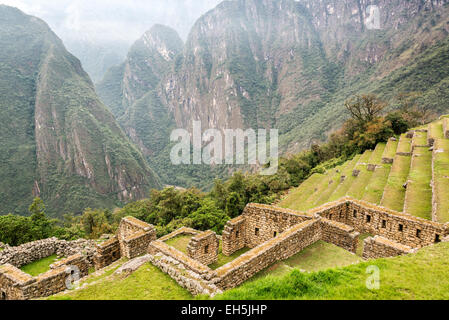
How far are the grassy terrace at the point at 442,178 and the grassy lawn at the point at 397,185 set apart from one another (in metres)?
1.89

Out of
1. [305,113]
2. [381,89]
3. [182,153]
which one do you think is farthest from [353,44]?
[182,153]

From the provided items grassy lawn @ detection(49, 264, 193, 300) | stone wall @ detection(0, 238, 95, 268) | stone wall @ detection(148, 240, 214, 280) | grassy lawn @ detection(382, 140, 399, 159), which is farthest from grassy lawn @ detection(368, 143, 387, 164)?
stone wall @ detection(0, 238, 95, 268)

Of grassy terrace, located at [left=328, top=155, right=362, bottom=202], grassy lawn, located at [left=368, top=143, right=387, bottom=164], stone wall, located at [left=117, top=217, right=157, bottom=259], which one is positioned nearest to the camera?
stone wall, located at [left=117, top=217, right=157, bottom=259]

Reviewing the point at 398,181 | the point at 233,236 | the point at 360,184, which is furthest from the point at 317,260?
the point at 360,184

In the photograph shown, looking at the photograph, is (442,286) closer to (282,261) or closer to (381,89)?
(282,261)

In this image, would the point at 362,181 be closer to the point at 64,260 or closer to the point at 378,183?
the point at 378,183

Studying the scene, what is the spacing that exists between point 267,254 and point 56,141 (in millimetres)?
142337

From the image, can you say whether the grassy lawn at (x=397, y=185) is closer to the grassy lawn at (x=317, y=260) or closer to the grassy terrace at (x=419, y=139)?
the grassy terrace at (x=419, y=139)

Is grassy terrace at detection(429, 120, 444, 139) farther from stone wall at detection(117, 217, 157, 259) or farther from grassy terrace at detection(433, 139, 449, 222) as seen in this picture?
stone wall at detection(117, 217, 157, 259)

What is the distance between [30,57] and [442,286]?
675 feet

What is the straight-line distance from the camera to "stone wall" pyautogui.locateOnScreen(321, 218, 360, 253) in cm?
800

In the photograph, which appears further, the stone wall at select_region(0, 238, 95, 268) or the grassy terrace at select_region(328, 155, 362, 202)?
the grassy terrace at select_region(328, 155, 362, 202)

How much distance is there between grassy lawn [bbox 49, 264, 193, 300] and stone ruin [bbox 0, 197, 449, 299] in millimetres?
208

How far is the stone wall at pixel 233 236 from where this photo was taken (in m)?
9.58
